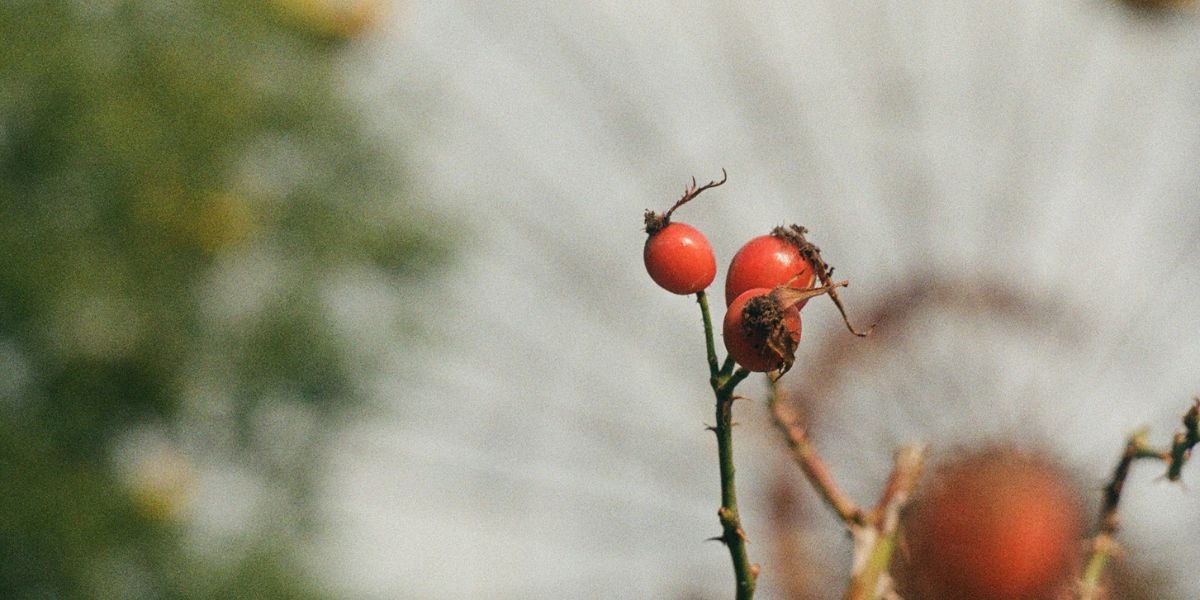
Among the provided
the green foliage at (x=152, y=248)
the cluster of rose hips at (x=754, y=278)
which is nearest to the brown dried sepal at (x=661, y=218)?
the cluster of rose hips at (x=754, y=278)

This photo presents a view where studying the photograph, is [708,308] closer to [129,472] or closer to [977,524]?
[977,524]

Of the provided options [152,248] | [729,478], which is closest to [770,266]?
[729,478]

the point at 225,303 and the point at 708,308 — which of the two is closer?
the point at 708,308

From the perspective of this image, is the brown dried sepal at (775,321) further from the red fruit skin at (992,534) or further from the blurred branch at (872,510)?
the red fruit skin at (992,534)

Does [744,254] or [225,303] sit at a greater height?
[225,303]

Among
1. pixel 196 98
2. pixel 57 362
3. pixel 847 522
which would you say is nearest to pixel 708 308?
pixel 847 522

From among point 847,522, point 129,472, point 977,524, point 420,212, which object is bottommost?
point 847,522

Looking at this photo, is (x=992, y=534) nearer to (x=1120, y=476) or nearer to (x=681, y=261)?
(x=1120, y=476)
